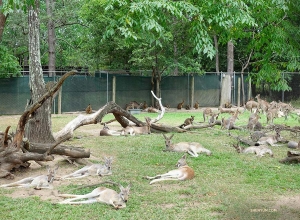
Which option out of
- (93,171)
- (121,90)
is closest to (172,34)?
(121,90)

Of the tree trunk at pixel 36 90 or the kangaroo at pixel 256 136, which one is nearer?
the tree trunk at pixel 36 90

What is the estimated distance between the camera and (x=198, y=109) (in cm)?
2703

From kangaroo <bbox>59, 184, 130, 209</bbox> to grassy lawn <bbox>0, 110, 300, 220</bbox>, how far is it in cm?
10

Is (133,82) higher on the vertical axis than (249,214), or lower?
higher

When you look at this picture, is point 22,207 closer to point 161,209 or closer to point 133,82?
point 161,209

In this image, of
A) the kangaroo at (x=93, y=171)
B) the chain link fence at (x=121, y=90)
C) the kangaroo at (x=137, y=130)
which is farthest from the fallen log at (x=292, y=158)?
the chain link fence at (x=121, y=90)

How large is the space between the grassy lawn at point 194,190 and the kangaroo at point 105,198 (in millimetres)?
98

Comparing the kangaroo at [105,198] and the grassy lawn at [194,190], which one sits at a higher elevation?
the kangaroo at [105,198]

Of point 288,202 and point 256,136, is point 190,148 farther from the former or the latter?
point 288,202

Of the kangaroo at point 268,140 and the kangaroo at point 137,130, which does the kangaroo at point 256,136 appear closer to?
the kangaroo at point 268,140

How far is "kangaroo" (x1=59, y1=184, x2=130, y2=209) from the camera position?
Answer: 6543 millimetres

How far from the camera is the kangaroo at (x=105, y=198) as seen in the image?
654cm

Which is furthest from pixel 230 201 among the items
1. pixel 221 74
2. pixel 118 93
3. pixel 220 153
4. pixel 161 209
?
pixel 221 74

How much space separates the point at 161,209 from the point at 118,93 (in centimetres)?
1865
